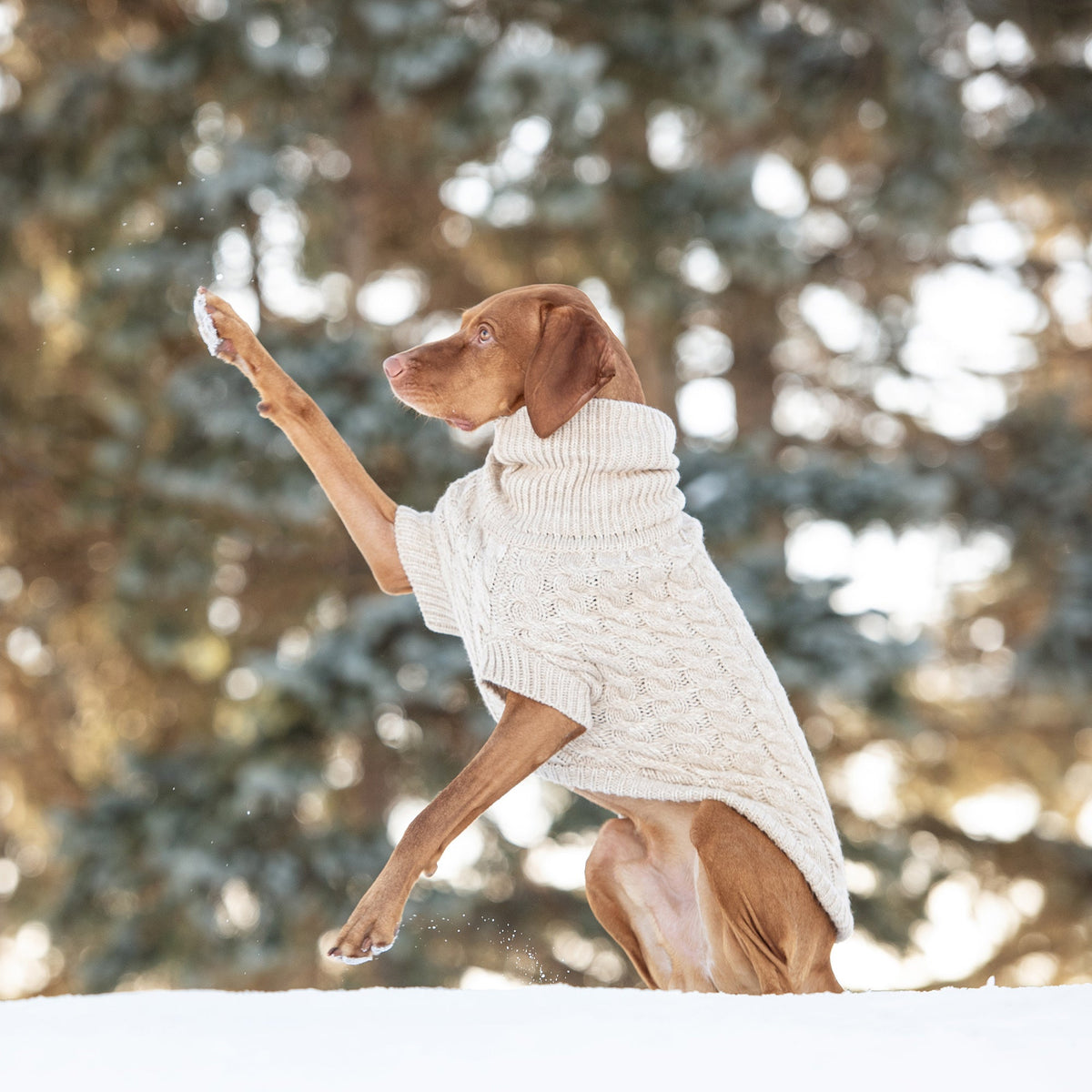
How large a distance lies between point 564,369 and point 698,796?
68cm

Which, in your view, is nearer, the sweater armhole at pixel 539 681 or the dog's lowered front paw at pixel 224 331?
the sweater armhole at pixel 539 681

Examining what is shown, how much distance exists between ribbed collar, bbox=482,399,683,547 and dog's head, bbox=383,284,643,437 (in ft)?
0.13

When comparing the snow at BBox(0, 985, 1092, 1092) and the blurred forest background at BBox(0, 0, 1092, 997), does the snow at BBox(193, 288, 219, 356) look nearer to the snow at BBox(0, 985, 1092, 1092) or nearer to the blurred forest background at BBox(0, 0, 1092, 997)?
the snow at BBox(0, 985, 1092, 1092)

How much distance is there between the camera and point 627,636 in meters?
2.27

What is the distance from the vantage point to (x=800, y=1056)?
→ 1.61 meters

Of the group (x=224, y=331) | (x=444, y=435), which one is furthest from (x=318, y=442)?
(x=444, y=435)

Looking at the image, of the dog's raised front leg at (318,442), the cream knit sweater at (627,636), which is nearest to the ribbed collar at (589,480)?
the cream knit sweater at (627,636)

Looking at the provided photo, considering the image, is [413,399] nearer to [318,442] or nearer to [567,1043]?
[318,442]

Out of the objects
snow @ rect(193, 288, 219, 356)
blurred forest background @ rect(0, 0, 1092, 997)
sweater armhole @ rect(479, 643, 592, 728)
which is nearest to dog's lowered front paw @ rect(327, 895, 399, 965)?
sweater armhole @ rect(479, 643, 592, 728)

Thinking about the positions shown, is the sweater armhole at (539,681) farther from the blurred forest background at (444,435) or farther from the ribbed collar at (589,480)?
the blurred forest background at (444,435)

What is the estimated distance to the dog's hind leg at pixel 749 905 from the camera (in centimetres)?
222

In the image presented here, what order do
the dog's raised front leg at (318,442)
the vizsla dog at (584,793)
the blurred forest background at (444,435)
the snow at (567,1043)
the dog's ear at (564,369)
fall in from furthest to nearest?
the blurred forest background at (444,435)
the dog's raised front leg at (318,442)
the dog's ear at (564,369)
the vizsla dog at (584,793)
the snow at (567,1043)

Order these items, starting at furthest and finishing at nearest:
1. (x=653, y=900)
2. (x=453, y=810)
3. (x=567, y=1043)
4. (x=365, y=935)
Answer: (x=653, y=900) < (x=453, y=810) < (x=365, y=935) < (x=567, y=1043)

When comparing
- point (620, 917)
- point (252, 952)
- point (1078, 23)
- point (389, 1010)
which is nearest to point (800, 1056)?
point (389, 1010)
